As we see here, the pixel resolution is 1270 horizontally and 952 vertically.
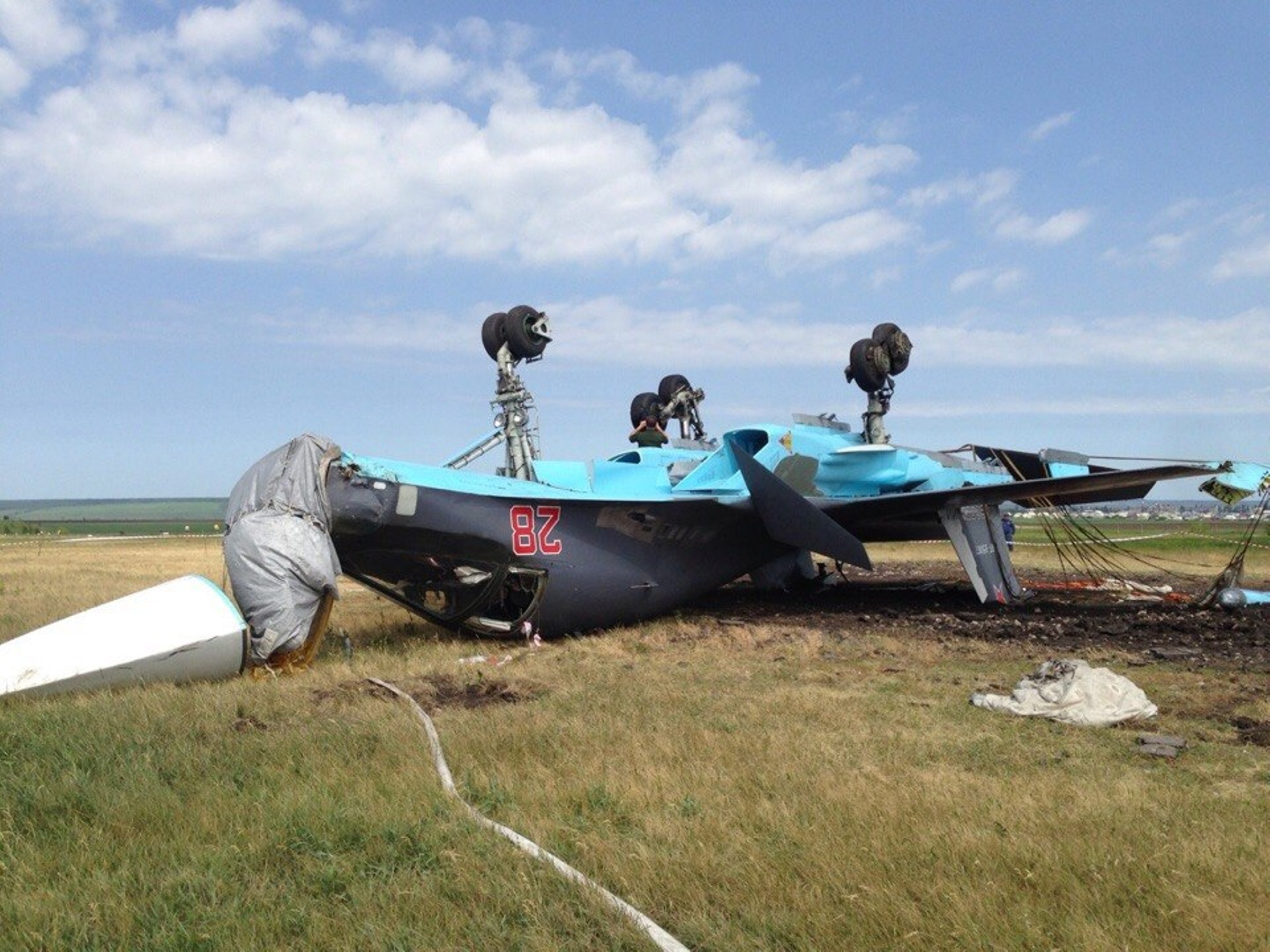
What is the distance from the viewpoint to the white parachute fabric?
694 centimetres

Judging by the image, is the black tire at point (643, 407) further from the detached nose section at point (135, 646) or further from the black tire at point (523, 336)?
the detached nose section at point (135, 646)

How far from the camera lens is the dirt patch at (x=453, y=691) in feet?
25.6

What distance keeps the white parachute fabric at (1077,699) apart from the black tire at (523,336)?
7550 mm

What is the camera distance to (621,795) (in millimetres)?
5062

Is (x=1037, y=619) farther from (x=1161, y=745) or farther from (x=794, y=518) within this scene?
(x=1161, y=745)

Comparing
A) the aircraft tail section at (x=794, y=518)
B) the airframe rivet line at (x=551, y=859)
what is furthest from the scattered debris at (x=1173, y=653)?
the airframe rivet line at (x=551, y=859)

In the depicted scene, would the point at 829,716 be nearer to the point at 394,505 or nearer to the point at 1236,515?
the point at 394,505

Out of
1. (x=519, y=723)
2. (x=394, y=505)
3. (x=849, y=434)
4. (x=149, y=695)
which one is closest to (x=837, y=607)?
(x=849, y=434)

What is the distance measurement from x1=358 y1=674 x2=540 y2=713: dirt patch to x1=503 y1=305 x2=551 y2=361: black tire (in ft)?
17.6

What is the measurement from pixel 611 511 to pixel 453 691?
12.9ft

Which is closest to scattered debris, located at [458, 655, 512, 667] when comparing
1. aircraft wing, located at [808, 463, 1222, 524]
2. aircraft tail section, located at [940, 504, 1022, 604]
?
aircraft wing, located at [808, 463, 1222, 524]

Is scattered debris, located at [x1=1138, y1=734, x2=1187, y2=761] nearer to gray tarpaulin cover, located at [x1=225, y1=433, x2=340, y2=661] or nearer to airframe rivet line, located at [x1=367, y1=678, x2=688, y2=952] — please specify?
airframe rivet line, located at [x1=367, y1=678, x2=688, y2=952]

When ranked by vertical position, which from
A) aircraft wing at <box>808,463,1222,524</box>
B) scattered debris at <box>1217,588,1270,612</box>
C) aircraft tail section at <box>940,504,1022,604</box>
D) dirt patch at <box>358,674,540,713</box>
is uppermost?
aircraft wing at <box>808,463,1222,524</box>

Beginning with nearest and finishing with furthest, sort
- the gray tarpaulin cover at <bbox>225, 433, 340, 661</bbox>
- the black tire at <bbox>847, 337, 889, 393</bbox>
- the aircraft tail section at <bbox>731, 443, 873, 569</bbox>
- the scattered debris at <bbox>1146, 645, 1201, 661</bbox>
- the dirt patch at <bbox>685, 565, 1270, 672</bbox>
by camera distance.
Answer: the gray tarpaulin cover at <bbox>225, 433, 340, 661</bbox>, the scattered debris at <bbox>1146, 645, 1201, 661</bbox>, the dirt patch at <bbox>685, 565, 1270, 672</bbox>, the aircraft tail section at <bbox>731, 443, 873, 569</bbox>, the black tire at <bbox>847, 337, 889, 393</bbox>
